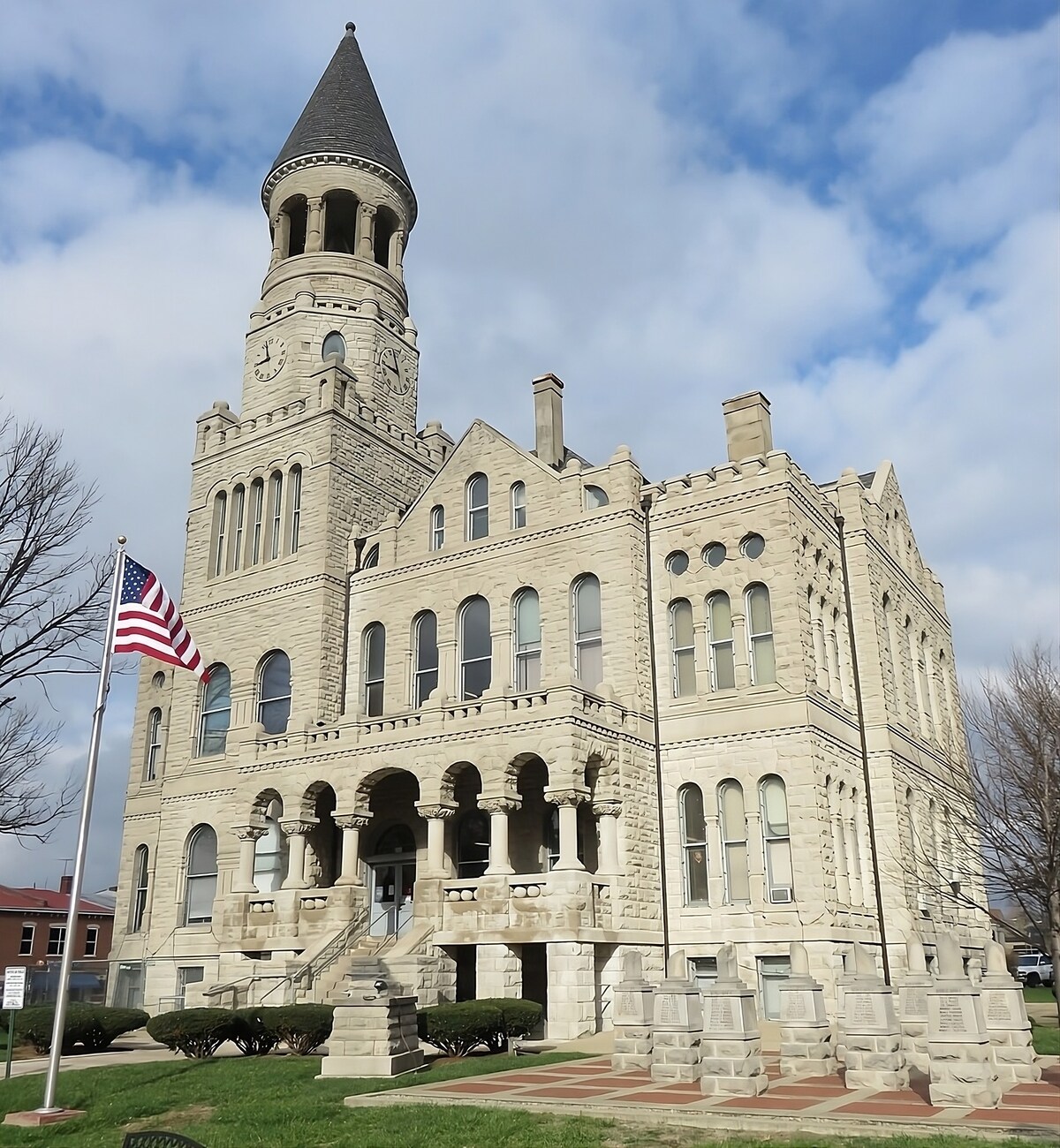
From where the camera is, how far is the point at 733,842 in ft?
89.1

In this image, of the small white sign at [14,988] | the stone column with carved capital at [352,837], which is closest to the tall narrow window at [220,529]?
the stone column with carved capital at [352,837]

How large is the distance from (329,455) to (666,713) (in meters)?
13.9

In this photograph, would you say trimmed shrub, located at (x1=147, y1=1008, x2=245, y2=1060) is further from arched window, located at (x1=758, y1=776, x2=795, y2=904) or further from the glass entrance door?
arched window, located at (x1=758, y1=776, x2=795, y2=904)

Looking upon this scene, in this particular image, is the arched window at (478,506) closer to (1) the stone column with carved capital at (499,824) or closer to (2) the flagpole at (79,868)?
(1) the stone column with carved capital at (499,824)

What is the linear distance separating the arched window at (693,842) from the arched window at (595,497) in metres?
8.10

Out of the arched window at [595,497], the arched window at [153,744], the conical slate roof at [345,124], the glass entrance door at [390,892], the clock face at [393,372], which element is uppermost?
the conical slate roof at [345,124]

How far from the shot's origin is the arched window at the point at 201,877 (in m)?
33.0

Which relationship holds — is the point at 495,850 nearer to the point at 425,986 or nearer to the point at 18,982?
the point at 425,986

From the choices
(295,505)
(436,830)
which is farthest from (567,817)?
(295,505)

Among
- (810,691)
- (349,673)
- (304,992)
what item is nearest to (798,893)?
(810,691)

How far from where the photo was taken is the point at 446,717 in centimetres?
2733

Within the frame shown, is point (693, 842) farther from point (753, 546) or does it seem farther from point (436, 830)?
point (753, 546)

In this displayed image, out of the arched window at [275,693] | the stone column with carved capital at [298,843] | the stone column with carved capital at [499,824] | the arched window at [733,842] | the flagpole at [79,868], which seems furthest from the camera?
the arched window at [275,693]

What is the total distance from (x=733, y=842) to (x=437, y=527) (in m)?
13.0
